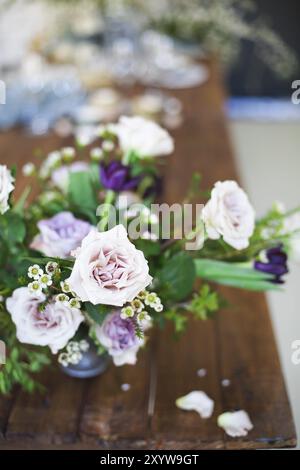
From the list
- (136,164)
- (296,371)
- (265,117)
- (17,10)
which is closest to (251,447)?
(136,164)

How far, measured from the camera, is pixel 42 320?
0.82 meters

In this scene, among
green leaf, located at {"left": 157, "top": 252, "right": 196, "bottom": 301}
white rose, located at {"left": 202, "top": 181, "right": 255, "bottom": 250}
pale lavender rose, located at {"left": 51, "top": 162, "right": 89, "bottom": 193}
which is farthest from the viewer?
pale lavender rose, located at {"left": 51, "top": 162, "right": 89, "bottom": 193}

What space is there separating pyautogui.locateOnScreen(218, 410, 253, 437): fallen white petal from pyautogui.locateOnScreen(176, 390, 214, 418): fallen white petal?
27 mm

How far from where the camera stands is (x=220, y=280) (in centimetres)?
98

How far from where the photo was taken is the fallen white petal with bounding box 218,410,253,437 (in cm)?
90

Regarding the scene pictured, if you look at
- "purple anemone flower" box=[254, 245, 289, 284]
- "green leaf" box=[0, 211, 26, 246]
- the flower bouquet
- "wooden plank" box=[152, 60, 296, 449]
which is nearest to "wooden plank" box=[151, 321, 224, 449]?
"wooden plank" box=[152, 60, 296, 449]

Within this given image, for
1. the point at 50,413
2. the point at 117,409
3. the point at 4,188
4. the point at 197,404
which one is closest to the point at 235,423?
the point at 197,404

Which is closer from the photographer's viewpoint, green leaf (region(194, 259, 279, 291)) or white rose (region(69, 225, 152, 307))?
white rose (region(69, 225, 152, 307))

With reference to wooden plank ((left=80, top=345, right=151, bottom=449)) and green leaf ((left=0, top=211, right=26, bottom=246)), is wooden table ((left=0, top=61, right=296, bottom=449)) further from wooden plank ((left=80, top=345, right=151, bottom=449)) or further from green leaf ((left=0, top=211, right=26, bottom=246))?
green leaf ((left=0, top=211, right=26, bottom=246))

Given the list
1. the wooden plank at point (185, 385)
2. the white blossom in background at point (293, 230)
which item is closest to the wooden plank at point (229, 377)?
the wooden plank at point (185, 385)

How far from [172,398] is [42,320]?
289 millimetres

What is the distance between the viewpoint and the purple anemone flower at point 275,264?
3.06ft

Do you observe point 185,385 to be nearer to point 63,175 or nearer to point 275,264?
point 275,264
